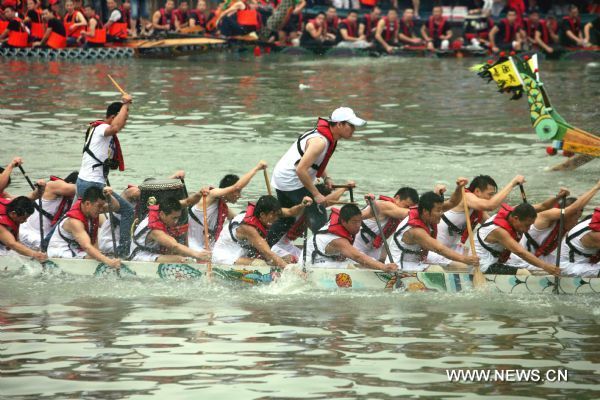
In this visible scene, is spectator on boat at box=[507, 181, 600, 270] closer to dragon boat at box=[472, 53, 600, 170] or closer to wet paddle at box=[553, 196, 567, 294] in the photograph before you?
wet paddle at box=[553, 196, 567, 294]

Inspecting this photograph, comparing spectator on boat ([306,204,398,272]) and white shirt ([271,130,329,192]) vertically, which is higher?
white shirt ([271,130,329,192])

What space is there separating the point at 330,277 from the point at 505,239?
1.72 m

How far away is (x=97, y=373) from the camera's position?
9500mm

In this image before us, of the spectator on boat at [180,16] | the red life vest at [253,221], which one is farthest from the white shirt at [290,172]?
the spectator on boat at [180,16]

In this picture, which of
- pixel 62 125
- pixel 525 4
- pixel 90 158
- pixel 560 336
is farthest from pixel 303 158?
pixel 525 4

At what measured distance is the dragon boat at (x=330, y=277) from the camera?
39.0ft

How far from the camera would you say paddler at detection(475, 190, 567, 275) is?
1188 centimetres

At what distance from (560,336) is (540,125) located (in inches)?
157

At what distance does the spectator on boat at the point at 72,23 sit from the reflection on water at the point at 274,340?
62.0ft

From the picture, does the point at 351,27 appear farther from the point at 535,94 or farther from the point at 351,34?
the point at 535,94

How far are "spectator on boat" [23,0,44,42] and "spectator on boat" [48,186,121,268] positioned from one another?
735 inches

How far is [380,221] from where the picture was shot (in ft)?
41.5

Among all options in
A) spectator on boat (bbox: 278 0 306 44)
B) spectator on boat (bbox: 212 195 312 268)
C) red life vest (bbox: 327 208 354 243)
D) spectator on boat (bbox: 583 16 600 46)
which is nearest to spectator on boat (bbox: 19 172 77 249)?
spectator on boat (bbox: 212 195 312 268)

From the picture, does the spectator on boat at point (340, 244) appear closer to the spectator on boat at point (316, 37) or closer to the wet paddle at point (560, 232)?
the wet paddle at point (560, 232)
